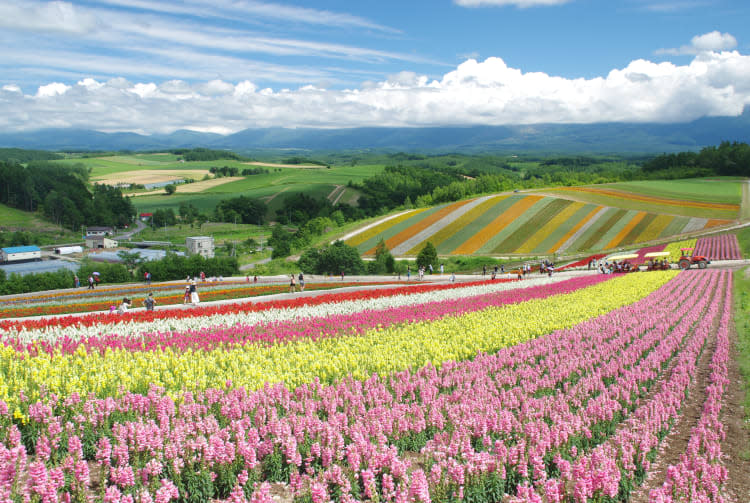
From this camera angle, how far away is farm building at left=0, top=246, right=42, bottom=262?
322 ft

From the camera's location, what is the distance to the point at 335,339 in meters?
16.9

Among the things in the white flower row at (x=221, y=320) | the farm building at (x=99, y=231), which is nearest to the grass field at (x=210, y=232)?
the farm building at (x=99, y=231)

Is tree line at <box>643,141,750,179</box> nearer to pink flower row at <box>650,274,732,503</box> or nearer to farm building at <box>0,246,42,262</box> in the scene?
pink flower row at <box>650,274,732,503</box>

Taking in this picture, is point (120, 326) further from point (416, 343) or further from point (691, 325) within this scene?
point (691, 325)

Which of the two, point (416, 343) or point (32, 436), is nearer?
point (32, 436)

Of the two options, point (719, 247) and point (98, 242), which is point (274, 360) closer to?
point (719, 247)

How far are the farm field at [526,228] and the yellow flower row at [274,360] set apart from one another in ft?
177

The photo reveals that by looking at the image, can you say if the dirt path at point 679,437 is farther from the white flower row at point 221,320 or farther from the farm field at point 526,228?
the farm field at point 526,228

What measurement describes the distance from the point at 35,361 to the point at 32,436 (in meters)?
4.56

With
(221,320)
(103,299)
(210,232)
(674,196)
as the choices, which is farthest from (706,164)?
(221,320)

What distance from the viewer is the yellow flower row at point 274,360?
36.5ft

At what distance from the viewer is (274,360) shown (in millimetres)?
14227

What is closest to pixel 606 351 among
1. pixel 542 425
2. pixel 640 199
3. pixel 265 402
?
pixel 542 425

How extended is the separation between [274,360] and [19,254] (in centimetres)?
10604
